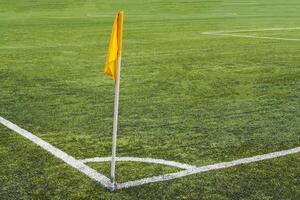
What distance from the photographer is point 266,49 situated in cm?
1280

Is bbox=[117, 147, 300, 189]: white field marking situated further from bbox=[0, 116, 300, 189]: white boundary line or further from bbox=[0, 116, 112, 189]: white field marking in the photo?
bbox=[0, 116, 112, 189]: white field marking

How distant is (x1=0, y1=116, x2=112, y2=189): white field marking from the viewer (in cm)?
438

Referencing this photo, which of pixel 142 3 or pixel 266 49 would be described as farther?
pixel 142 3

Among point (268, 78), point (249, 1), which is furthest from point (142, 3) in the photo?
point (268, 78)

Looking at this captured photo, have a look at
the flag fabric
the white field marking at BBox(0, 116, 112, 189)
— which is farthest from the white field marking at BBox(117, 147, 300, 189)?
the flag fabric

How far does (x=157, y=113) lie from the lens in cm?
659

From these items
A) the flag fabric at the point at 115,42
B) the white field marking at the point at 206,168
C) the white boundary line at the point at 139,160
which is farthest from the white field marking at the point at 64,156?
the flag fabric at the point at 115,42

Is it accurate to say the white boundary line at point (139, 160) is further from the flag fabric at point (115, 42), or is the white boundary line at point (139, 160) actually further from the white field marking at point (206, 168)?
the flag fabric at point (115, 42)

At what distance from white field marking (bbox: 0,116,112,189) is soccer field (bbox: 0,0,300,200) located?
0.23 feet

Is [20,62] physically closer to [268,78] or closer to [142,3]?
[268,78]

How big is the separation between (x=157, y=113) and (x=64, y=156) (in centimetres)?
189

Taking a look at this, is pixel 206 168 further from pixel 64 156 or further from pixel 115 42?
pixel 115 42

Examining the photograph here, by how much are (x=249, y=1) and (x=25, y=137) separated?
32.9 metres

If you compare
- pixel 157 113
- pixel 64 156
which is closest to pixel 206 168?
pixel 64 156
